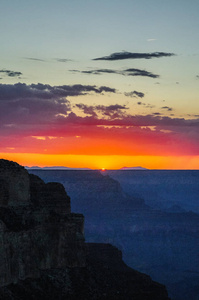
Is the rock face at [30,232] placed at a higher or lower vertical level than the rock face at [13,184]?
lower

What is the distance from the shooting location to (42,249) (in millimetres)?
88125

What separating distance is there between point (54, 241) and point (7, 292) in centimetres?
1737

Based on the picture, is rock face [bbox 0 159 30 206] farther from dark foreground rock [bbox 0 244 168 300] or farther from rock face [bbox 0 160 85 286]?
dark foreground rock [bbox 0 244 168 300]

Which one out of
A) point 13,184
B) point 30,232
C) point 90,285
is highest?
point 13,184

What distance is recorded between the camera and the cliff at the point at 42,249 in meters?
78.3

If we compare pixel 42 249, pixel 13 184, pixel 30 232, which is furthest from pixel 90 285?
pixel 13 184

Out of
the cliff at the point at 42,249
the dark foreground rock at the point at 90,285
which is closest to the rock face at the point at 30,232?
the cliff at the point at 42,249

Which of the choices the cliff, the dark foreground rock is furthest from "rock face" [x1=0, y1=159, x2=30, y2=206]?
the dark foreground rock

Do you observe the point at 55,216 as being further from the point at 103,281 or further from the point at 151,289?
the point at 151,289

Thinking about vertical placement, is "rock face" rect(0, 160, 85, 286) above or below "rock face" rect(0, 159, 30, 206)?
below

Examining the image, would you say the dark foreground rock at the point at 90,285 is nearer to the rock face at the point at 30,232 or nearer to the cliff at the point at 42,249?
the cliff at the point at 42,249

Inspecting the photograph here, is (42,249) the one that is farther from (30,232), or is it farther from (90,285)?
(90,285)

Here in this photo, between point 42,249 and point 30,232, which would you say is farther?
point 42,249

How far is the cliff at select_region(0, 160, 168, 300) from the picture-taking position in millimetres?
78312
